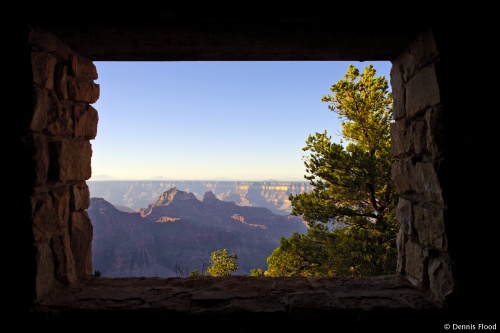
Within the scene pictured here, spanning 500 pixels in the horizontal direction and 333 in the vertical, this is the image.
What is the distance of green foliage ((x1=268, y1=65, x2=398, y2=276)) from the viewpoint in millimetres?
8148

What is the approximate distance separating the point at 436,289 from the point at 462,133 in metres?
0.82

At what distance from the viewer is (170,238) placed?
82.8 m

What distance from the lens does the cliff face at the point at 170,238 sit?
71000 millimetres

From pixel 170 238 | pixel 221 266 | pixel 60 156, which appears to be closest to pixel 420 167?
pixel 60 156

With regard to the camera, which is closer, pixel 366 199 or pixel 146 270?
pixel 366 199

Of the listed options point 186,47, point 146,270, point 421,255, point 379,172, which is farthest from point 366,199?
point 146,270

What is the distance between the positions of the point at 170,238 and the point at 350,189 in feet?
263

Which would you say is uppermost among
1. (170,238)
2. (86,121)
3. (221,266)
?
(86,121)

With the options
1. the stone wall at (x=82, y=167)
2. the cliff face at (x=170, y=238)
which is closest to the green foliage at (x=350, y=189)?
the stone wall at (x=82, y=167)

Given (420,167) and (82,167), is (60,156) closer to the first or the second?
(82,167)

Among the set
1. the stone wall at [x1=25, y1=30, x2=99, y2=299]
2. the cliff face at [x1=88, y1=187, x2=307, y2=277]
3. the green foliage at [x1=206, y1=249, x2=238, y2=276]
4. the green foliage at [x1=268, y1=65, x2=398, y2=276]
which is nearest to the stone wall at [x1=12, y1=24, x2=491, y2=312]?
the stone wall at [x1=25, y1=30, x2=99, y2=299]

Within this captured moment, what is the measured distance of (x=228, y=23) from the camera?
1.62m

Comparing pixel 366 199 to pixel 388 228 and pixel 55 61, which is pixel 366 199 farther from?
pixel 55 61

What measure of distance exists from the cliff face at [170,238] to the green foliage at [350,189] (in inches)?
2112
